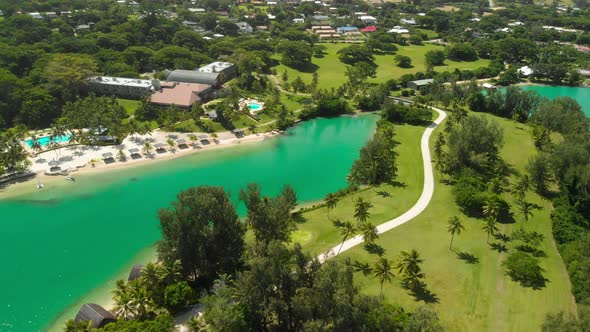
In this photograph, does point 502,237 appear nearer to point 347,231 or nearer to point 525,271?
point 525,271

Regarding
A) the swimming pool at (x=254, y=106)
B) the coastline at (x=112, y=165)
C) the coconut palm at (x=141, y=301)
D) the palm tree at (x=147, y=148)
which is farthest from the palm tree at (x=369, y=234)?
the swimming pool at (x=254, y=106)

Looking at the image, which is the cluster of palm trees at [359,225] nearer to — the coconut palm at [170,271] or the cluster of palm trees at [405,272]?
the cluster of palm trees at [405,272]

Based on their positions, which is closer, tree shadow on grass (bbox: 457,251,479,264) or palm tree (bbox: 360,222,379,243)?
tree shadow on grass (bbox: 457,251,479,264)

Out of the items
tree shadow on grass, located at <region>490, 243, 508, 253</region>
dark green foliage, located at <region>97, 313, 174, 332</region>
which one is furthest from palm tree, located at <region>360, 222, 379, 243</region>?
dark green foliage, located at <region>97, 313, 174, 332</region>

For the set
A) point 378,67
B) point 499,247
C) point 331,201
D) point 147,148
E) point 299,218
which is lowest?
point 378,67

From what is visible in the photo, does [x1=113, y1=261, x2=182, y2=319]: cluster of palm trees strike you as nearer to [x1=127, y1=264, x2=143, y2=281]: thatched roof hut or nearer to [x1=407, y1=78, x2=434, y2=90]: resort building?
[x1=127, y1=264, x2=143, y2=281]: thatched roof hut

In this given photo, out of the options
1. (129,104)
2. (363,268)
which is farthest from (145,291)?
(129,104)
